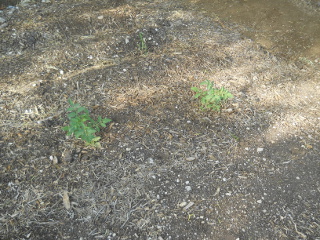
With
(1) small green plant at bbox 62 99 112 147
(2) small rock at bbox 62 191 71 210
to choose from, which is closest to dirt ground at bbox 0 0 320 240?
(2) small rock at bbox 62 191 71 210

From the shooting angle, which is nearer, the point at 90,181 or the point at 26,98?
the point at 90,181

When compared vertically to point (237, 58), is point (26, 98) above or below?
below

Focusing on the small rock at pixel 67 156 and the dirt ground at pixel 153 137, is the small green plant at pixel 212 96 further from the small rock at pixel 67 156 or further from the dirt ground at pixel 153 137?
the small rock at pixel 67 156

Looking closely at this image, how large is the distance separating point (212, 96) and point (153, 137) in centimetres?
75

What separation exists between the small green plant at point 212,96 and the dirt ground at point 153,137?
0.27ft

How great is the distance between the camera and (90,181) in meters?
2.30

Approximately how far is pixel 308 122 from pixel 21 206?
9.27 ft

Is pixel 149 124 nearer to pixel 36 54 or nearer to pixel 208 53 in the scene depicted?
pixel 208 53

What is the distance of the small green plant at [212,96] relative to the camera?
9.17 feet

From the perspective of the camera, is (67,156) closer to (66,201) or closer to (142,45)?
(66,201)

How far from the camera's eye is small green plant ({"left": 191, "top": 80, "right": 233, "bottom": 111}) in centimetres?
279

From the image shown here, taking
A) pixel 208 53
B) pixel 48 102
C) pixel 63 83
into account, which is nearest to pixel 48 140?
pixel 48 102

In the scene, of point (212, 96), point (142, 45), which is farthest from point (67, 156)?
point (142, 45)

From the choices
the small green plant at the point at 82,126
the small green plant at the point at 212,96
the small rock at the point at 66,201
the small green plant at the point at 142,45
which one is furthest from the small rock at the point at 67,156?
the small green plant at the point at 142,45
